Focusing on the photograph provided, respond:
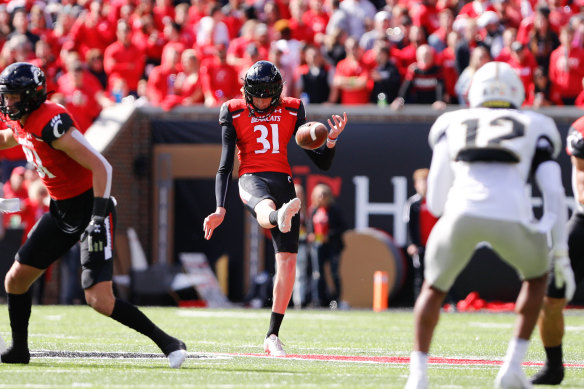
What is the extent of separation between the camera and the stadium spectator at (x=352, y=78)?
16.1 meters

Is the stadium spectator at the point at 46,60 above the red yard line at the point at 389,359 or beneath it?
above

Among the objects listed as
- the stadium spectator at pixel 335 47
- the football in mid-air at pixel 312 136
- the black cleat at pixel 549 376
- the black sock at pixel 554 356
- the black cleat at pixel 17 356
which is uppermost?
the stadium spectator at pixel 335 47

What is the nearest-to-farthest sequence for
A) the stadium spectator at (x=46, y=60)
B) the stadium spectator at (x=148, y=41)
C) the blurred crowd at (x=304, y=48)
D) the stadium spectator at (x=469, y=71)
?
the stadium spectator at (x=469, y=71) → the blurred crowd at (x=304, y=48) → the stadium spectator at (x=46, y=60) → the stadium spectator at (x=148, y=41)

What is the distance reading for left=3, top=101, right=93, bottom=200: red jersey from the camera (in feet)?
22.2

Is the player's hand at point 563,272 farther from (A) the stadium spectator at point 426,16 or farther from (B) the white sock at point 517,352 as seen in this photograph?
(A) the stadium spectator at point 426,16

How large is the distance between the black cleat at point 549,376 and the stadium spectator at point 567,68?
9.86 metres

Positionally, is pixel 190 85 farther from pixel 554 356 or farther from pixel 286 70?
pixel 554 356

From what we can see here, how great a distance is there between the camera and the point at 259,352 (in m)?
8.30

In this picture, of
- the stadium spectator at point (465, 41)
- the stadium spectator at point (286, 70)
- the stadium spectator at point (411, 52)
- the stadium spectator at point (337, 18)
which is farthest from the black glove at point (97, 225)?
the stadium spectator at point (337, 18)

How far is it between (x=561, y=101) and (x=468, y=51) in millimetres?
1469

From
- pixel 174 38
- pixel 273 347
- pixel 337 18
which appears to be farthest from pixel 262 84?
pixel 174 38

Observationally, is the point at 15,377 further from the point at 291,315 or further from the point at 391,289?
the point at 391,289

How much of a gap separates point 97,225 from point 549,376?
263cm

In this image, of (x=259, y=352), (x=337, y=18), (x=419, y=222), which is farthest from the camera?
(x=337, y=18)
